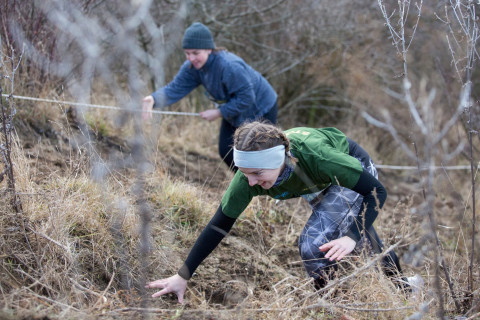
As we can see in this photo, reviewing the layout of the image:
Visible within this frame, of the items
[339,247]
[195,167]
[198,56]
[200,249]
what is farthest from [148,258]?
[195,167]

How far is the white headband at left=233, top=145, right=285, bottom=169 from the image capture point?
2740mm

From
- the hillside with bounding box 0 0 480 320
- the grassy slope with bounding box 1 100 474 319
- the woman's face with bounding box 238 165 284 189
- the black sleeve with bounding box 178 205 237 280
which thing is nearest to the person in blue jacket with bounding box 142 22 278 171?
the hillside with bounding box 0 0 480 320

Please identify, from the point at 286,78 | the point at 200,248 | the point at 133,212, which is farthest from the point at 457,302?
the point at 286,78

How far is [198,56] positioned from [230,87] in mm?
406

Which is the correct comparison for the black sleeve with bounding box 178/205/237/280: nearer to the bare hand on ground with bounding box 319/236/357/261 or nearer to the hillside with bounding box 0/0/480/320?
the hillside with bounding box 0/0/480/320

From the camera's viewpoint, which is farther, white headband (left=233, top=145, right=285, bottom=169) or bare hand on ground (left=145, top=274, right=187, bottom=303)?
bare hand on ground (left=145, top=274, right=187, bottom=303)

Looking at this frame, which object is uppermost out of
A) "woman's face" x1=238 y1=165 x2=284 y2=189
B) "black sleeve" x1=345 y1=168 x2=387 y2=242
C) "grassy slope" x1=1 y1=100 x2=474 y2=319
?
"woman's face" x1=238 y1=165 x2=284 y2=189

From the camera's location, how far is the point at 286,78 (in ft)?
29.4

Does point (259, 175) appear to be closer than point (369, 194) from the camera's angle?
Yes

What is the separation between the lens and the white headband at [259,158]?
274 cm

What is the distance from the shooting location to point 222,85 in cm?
488

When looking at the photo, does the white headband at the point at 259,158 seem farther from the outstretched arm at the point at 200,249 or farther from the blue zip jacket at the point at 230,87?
the blue zip jacket at the point at 230,87

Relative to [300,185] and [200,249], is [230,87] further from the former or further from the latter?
[200,249]

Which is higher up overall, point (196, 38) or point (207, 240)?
point (196, 38)
